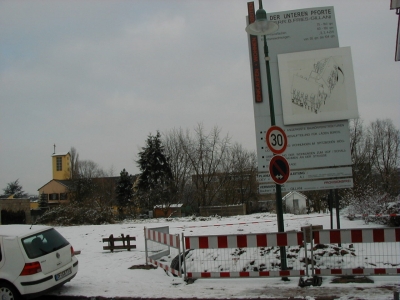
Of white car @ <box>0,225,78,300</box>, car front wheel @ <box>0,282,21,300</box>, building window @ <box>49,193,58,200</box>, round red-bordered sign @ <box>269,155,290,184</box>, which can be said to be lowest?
car front wheel @ <box>0,282,21,300</box>

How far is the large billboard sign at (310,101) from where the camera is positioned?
47.0 feet

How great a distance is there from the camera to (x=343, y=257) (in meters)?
11.2

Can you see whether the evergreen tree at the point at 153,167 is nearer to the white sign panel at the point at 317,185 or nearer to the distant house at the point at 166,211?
the distant house at the point at 166,211

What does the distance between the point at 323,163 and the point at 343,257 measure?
410cm

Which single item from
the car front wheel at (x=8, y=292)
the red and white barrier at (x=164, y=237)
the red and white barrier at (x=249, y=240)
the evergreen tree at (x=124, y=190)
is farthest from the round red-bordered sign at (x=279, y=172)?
the evergreen tree at (x=124, y=190)

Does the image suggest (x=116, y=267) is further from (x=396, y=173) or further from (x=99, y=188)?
(x=99, y=188)

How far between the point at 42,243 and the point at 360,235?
7.12 metres

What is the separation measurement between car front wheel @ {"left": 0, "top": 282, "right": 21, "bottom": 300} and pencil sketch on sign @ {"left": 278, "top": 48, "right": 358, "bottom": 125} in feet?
34.4

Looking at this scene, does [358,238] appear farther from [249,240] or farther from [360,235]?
[249,240]

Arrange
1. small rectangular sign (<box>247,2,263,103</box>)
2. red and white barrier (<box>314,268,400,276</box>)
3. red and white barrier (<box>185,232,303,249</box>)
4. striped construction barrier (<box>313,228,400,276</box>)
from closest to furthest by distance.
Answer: red and white barrier (<box>314,268,400,276</box>) < striped construction barrier (<box>313,228,400,276</box>) < red and white barrier (<box>185,232,303,249</box>) < small rectangular sign (<box>247,2,263,103</box>)

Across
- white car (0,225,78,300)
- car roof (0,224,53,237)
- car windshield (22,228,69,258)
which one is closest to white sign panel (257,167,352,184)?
car windshield (22,228,69,258)

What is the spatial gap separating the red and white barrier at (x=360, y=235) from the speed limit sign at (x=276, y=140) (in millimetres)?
2174

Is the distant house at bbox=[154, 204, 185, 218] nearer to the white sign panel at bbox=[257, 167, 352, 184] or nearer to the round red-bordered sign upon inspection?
the white sign panel at bbox=[257, 167, 352, 184]

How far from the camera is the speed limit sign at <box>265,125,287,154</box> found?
9.51 metres
